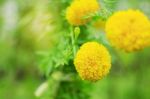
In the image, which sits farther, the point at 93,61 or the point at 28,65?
the point at 28,65

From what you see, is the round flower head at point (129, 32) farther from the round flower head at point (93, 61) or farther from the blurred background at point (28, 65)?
the blurred background at point (28, 65)

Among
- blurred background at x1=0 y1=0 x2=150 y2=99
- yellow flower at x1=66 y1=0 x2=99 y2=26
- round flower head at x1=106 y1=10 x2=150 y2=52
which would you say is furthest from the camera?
blurred background at x1=0 y1=0 x2=150 y2=99

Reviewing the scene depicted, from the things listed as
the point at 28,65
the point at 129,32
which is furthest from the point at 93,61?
the point at 28,65

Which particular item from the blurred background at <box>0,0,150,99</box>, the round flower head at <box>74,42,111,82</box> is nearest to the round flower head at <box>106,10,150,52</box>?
the round flower head at <box>74,42,111,82</box>

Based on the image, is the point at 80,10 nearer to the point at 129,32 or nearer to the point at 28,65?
the point at 129,32

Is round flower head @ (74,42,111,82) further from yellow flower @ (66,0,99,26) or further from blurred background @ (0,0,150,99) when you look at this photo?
blurred background @ (0,0,150,99)

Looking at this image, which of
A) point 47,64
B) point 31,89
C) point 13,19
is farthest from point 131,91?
Result: point 47,64
